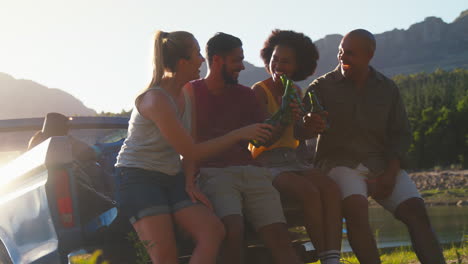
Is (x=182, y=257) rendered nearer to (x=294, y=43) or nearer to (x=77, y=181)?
(x=77, y=181)

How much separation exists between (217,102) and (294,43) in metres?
1.05

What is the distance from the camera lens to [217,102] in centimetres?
Answer: 397

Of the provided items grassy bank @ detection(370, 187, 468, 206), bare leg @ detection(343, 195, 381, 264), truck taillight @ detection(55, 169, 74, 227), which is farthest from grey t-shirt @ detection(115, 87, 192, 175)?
grassy bank @ detection(370, 187, 468, 206)

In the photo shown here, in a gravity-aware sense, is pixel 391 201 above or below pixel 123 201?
below

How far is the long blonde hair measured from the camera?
11.4ft

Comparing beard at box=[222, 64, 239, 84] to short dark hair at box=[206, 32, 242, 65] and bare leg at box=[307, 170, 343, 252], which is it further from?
bare leg at box=[307, 170, 343, 252]

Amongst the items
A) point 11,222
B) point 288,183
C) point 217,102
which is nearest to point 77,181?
point 11,222

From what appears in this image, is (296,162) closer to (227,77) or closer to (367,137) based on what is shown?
(367,137)

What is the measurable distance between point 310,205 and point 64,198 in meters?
1.49

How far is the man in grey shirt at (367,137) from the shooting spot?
423 centimetres

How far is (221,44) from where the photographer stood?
403 cm

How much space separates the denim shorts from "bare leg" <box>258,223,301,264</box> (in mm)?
539

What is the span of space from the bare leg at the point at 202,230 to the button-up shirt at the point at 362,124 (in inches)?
55.8

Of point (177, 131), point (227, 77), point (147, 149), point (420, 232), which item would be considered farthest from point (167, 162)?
point (420, 232)
